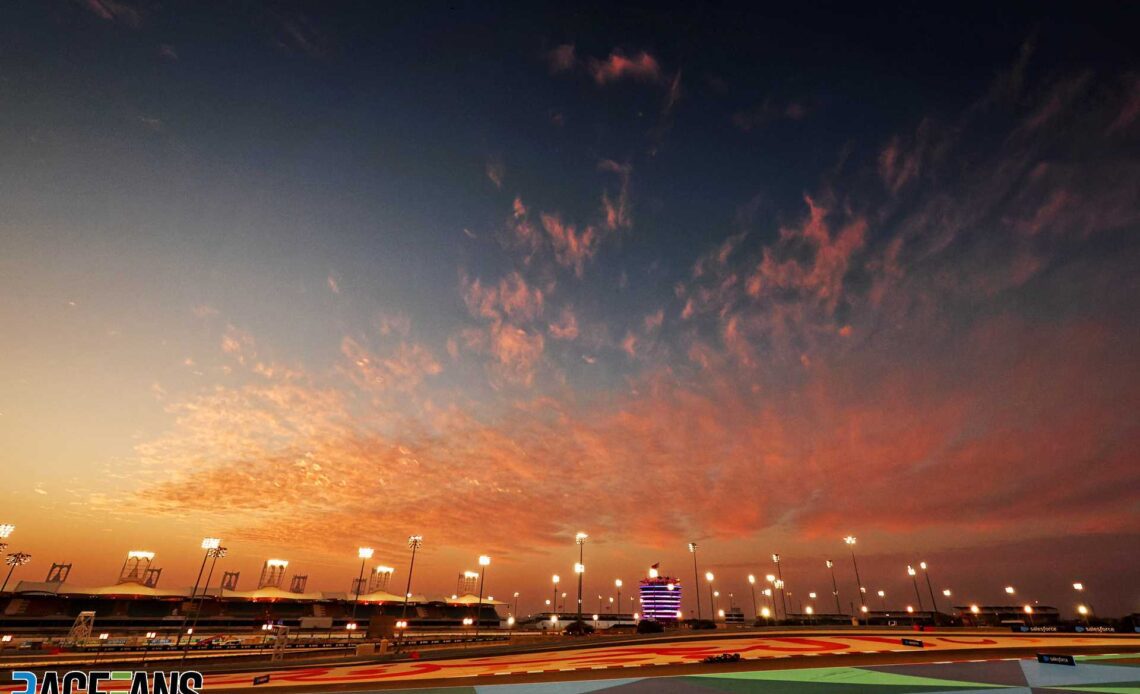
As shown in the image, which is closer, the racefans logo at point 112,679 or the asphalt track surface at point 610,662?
the racefans logo at point 112,679

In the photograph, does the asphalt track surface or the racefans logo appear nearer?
the racefans logo

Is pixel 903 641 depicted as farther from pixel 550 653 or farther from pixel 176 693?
pixel 176 693

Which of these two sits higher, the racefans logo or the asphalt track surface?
the racefans logo

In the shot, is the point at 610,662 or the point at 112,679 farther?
the point at 610,662

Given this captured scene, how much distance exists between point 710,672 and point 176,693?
25.0m

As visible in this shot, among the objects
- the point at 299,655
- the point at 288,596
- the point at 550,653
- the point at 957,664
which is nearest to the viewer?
the point at 957,664

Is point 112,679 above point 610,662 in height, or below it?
above

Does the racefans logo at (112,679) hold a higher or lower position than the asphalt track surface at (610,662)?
higher

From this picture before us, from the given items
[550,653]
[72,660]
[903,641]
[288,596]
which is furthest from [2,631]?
[903,641]

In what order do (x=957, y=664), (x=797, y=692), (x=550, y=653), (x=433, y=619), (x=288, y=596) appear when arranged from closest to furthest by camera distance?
1. (x=797, y=692)
2. (x=957, y=664)
3. (x=550, y=653)
4. (x=288, y=596)
5. (x=433, y=619)

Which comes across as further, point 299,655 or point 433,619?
point 433,619

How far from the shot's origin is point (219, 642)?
83812 mm

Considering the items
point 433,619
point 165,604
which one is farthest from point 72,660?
point 433,619

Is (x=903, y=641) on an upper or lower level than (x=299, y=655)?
upper
